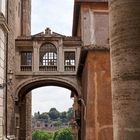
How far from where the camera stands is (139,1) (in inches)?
287

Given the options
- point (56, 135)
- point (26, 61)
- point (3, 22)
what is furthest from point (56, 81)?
point (56, 135)

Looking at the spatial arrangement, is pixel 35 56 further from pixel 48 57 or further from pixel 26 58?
pixel 26 58

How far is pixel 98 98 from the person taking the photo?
16.2m

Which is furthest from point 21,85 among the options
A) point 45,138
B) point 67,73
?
point 45,138

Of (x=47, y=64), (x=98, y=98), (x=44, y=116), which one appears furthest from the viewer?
(x=44, y=116)

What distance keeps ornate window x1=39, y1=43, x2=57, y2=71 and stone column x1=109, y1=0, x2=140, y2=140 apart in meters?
19.0

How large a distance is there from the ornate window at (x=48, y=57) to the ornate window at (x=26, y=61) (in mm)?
770

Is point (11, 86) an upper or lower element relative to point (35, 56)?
lower

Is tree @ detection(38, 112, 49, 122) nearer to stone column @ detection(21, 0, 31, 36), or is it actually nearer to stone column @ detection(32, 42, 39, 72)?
stone column @ detection(21, 0, 31, 36)

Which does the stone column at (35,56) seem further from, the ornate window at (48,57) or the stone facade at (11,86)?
the stone facade at (11,86)

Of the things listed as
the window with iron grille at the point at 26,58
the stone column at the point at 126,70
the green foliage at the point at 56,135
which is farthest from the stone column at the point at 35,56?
the green foliage at the point at 56,135

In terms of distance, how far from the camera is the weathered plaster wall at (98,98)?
15.9 m

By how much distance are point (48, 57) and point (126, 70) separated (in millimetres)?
20044

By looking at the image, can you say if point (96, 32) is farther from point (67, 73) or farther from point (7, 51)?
point (7, 51)
